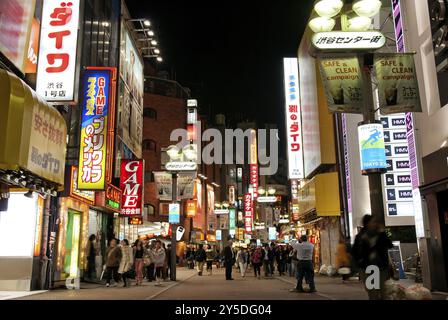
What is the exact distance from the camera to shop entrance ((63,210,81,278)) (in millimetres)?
18844

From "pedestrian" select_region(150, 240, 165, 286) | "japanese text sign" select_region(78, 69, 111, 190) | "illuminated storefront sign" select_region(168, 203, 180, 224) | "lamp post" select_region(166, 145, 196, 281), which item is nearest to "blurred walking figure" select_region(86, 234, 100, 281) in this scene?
"pedestrian" select_region(150, 240, 165, 286)

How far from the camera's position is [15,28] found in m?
11.3

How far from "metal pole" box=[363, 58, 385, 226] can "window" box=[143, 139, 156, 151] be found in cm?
4310

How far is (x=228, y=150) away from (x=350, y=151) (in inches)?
1424

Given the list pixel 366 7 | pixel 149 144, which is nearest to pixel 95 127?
pixel 366 7

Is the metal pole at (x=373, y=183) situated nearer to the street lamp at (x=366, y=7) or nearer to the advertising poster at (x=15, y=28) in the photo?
the street lamp at (x=366, y=7)

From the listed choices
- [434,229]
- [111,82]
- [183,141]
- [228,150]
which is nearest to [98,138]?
[111,82]

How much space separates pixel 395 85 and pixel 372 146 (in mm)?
1912

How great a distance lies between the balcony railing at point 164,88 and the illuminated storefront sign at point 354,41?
1793 inches

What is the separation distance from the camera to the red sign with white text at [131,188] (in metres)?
24.3

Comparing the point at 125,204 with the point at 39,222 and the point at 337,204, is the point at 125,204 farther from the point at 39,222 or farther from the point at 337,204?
the point at 337,204

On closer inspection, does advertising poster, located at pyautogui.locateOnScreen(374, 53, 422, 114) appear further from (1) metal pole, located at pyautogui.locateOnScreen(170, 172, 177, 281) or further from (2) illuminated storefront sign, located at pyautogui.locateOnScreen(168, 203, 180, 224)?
(2) illuminated storefront sign, located at pyautogui.locateOnScreen(168, 203, 180, 224)

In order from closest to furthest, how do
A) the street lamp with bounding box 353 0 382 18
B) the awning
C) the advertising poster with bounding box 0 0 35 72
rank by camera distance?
the awning → the street lamp with bounding box 353 0 382 18 → the advertising poster with bounding box 0 0 35 72
